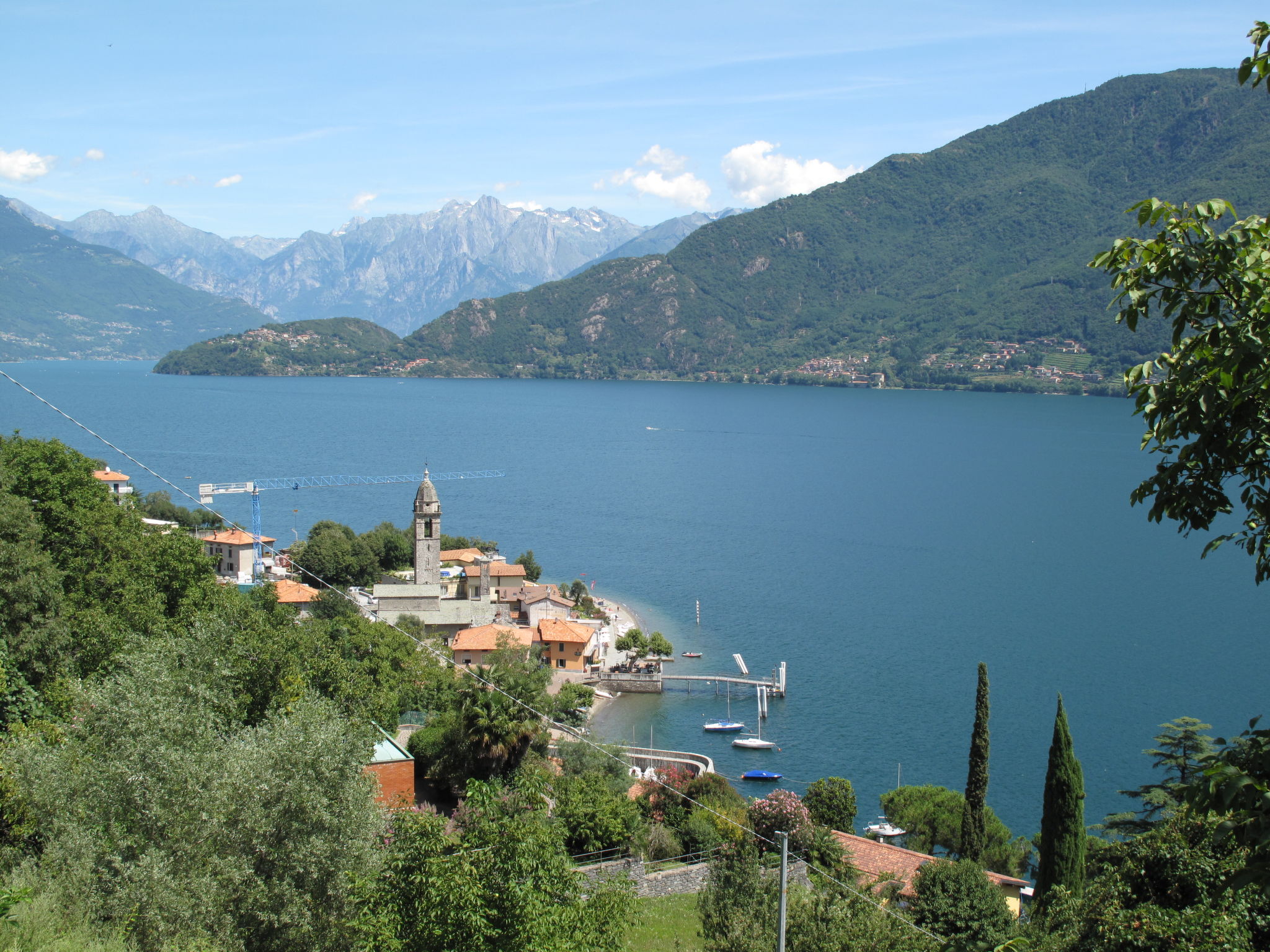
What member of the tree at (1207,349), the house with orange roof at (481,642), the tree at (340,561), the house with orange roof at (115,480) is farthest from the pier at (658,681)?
the house with orange roof at (115,480)

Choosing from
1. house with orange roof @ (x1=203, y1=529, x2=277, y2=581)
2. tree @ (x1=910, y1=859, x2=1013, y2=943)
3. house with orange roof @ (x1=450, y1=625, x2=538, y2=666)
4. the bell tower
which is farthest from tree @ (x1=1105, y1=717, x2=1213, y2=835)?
house with orange roof @ (x1=203, y1=529, x2=277, y2=581)

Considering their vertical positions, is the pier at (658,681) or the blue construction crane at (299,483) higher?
the blue construction crane at (299,483)

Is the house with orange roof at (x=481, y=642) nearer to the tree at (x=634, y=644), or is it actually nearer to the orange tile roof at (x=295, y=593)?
the tree at (x=634, y=644)

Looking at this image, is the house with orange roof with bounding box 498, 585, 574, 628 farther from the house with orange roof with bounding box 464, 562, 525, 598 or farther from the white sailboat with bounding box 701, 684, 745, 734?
the white sailboat with bounding box 701, 684, 745, 734

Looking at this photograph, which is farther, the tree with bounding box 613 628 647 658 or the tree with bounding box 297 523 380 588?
the tree with bounding box 297 523 380 588

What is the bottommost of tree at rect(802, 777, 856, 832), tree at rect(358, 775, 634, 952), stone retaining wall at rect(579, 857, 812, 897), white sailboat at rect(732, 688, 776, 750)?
white sailboat at rect(732, 688, 776, 750)

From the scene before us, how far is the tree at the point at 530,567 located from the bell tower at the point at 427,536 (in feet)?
31.5

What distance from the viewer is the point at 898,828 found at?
86.4 feet

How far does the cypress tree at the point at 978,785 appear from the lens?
2202 cm

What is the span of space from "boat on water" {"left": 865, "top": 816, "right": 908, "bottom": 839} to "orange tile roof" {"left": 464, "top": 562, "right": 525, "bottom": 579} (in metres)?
27.0

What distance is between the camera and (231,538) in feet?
178

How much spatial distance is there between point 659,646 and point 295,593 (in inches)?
652

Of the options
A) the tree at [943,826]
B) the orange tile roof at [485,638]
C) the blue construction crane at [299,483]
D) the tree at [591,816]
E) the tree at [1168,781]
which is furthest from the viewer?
the blue construction crane at [299,483]

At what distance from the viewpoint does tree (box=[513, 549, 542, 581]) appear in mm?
54375
